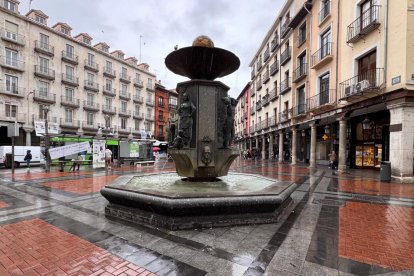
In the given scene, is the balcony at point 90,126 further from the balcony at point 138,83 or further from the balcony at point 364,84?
the balcony at point 364,84

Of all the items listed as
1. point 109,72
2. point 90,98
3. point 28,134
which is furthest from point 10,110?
point 109,72

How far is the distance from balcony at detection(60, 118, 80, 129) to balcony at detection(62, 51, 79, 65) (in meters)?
8.43

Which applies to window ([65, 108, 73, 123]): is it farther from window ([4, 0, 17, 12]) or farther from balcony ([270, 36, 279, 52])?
balcony ([270, 36, 279, 52])

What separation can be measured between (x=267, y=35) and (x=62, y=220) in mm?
32888

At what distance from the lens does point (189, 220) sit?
13.8ft

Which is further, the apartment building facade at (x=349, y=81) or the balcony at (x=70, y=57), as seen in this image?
the balcony at (x=70, y=57)

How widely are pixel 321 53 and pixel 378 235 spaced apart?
1718 centimetres

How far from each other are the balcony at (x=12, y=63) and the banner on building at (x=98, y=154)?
1862 centimetres

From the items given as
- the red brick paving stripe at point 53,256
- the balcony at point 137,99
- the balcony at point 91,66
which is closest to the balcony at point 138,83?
the balcony at point 137,99

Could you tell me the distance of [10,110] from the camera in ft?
87.4

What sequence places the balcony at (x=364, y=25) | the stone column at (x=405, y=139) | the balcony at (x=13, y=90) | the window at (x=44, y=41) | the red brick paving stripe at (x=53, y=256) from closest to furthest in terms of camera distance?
1. the red brick paving stripe at (x=53, y=256)
2. the stone column at (x=405, y=139)
3. the balcony at (x=364, y=25)
4. the balcony at (x=13, y=90)
5. the window at (x=44, y=41)

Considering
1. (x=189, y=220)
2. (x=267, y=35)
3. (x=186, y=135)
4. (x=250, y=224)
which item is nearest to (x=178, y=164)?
(x=186, y=135)

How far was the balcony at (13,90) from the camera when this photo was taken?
25.9 meters

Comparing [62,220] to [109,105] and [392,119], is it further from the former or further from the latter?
[109,105]
